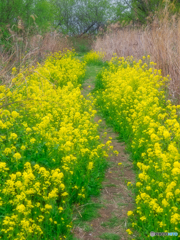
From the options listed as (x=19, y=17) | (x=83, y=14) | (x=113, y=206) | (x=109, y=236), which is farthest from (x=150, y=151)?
(x=83, y=14)

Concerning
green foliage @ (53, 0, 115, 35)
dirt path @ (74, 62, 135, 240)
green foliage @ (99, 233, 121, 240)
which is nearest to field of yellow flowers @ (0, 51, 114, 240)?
dirt path @ (74, 62, 135, 240)

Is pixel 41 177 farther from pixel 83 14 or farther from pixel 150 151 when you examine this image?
pixel 83 14

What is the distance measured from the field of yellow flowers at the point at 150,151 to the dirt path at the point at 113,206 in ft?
0.41

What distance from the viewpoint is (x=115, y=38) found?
1362 centimetres

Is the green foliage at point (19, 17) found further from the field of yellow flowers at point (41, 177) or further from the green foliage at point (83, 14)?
the green foliage at point (83, 14)

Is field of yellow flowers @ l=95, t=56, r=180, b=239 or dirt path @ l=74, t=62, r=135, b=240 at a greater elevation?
field of yellow flowers @ l=95, t=56, r=180, b=239

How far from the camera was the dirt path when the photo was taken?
8.20ft

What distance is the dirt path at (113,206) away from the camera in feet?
8.20

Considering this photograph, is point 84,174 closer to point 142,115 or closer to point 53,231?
point 53,231

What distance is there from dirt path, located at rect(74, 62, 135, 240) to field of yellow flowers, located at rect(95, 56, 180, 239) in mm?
124

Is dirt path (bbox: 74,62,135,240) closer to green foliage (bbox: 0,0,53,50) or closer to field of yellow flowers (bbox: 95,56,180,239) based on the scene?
field of yellow flowers (bbox: 95,56,180,239)

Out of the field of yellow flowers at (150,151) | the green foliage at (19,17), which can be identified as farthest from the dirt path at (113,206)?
the green foliage at (19,17)

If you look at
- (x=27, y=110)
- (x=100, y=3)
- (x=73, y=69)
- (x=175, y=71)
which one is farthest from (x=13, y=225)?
(x=100, y=3)

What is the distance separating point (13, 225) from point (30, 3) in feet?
36.3
